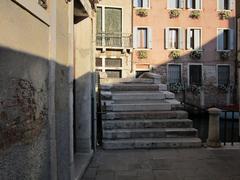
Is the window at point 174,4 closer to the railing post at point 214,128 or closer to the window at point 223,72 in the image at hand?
the window at point 223,72

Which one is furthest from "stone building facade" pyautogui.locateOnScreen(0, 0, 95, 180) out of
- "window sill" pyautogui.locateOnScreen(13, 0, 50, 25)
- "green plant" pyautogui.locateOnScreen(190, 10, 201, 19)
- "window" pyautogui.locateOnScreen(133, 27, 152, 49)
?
"green plant" pyautogui.locateOnScreen(190, 10, 201, 19)

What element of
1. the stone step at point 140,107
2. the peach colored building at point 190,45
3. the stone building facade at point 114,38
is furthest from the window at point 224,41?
the stone step at point 140,107

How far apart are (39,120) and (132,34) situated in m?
23.5

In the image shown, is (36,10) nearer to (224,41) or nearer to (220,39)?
(220,39)

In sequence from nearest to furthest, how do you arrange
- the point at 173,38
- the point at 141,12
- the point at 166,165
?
the point at 166,165, the point at 141,12, the point at 173,38

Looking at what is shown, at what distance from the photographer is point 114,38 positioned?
2569cm

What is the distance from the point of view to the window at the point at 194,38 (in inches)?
1093

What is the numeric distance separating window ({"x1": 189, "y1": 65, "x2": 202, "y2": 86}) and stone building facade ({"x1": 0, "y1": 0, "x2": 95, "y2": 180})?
2254 cm

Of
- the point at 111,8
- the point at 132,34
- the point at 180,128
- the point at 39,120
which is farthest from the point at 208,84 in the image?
the point at 39,120

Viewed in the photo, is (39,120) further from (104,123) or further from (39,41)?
(104,123)

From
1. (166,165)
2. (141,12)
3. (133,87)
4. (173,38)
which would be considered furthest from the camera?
(173,38)

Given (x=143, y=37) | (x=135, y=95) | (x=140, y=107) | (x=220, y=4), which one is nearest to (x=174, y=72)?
(x=143, y=37)

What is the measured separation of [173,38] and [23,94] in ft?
83.9

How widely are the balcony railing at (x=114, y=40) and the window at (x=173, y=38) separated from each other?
120 inches
